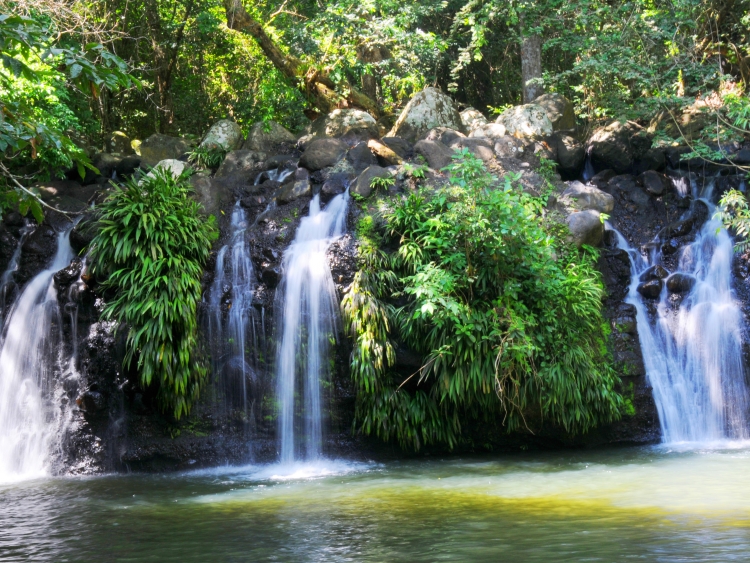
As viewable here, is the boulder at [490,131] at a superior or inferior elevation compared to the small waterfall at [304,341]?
superior

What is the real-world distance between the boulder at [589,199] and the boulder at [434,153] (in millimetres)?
2147

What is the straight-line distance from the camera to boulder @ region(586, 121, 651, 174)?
13664mm

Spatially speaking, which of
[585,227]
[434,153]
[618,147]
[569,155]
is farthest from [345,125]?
[585,227]

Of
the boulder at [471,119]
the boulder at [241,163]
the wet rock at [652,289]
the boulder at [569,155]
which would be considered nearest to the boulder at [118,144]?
the boulder at [241,163]

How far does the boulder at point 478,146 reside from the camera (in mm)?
13289

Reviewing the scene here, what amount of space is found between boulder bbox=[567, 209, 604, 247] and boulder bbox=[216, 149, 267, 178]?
6039mm

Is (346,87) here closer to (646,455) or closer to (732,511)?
(646,455)

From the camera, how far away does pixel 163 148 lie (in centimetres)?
1584

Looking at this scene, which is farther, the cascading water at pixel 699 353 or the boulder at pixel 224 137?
the boulder at pixel 224 137

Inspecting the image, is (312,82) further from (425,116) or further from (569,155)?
(569,155)

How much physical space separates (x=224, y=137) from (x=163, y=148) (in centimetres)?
137

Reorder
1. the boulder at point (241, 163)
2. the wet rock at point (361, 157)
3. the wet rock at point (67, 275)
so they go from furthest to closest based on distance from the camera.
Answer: the boulder at point (241, 163) → the wet rock at point (361, 157) → the wet rock at point (67, 275)

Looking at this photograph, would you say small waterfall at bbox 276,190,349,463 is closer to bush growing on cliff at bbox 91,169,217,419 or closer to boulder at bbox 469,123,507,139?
bush growing on cliff at bbox 91,169,217,419

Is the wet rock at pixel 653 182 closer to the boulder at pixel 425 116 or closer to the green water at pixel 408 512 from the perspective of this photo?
the boulder at pixel 425 116
